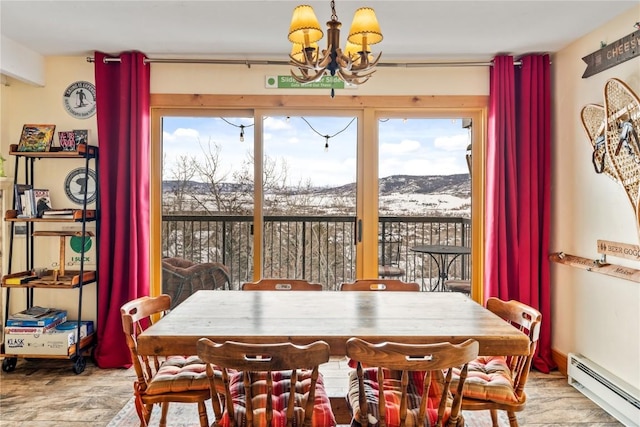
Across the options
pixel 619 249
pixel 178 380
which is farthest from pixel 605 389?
pixel 178 380

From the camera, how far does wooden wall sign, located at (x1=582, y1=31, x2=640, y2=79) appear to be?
2.57 meters

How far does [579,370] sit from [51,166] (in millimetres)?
4306

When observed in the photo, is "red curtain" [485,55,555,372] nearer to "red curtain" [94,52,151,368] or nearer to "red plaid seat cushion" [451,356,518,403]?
"red plaid seat cushion" [451,356,518,403]

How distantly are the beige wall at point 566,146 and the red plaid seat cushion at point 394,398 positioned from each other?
1.60m

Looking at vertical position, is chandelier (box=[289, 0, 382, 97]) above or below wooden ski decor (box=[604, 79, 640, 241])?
above

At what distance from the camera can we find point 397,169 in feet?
12.1

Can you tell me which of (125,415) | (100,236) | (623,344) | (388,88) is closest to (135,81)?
(100,236)

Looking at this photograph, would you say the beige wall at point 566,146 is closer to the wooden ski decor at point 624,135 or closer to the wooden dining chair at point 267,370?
the wooden ski decor at point 624,135

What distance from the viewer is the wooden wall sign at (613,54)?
2570mm

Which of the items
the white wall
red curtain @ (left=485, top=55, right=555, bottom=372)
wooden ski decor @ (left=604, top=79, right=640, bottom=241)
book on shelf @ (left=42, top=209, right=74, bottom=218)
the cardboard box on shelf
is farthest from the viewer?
red curtain @ (left=485, top=55, right=555, bottom=372)

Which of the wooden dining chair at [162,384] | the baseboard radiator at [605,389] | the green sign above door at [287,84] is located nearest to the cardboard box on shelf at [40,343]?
the wooden dining chair at [162,384]

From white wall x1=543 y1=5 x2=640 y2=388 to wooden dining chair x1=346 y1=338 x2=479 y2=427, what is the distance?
168 centimetres

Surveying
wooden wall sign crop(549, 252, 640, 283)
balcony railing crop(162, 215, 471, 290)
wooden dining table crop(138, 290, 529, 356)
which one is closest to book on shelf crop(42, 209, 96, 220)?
balcony railing crop(162, 215, 471, 290)

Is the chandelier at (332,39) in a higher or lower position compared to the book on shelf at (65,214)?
higher
